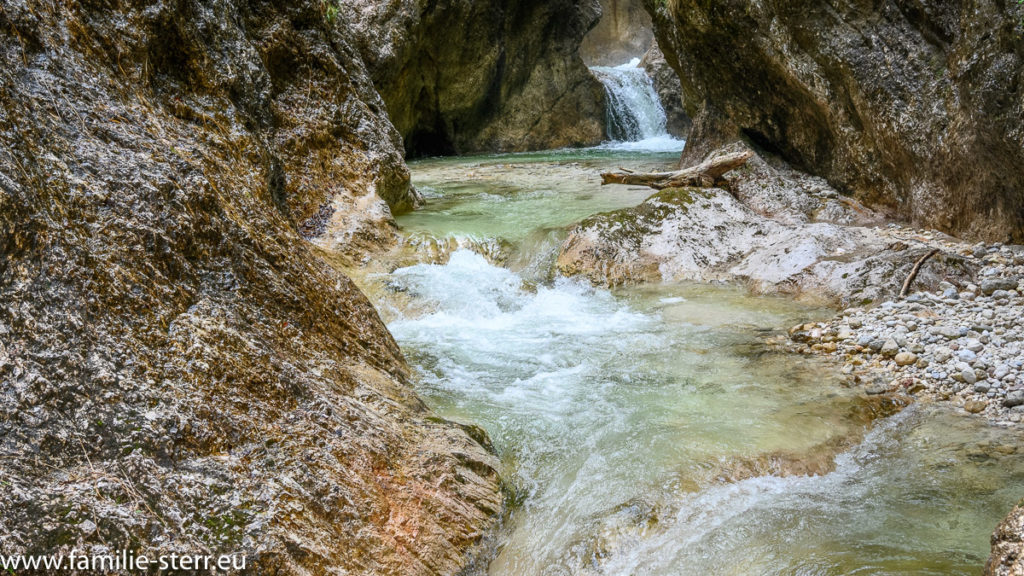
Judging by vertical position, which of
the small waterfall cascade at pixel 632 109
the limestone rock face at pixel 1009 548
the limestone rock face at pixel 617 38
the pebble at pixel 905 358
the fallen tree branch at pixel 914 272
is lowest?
the pebble at pixel 905 358

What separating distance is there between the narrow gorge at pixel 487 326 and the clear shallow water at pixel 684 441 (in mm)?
21

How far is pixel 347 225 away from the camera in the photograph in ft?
22.2

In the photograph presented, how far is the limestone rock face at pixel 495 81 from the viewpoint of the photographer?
16.9 meters

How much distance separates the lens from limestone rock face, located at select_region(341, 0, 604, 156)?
666 inches

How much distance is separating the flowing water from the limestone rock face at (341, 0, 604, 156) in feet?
35.6

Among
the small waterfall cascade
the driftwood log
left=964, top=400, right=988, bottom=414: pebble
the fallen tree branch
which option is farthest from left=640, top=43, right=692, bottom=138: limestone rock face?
left=964, top=400, right=988, bottom=414: pebble

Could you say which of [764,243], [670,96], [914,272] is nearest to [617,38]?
[670,96]

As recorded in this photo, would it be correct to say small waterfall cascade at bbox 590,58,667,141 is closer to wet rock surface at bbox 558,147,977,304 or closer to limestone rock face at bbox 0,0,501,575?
wet rock surface at bbox 558,147,977,304

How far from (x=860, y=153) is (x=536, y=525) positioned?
21.8 feet

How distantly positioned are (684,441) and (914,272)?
9.56 feet

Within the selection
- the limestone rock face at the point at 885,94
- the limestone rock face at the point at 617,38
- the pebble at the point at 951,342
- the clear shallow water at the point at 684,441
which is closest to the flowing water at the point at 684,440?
the clear shallow water at the point at 684,441

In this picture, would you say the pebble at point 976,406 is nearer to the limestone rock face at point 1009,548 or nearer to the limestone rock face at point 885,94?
the limestone rock face at point 1009,548

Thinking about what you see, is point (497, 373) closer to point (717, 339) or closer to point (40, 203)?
point (717, 339)

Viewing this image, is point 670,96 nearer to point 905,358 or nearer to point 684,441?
point 905,358
